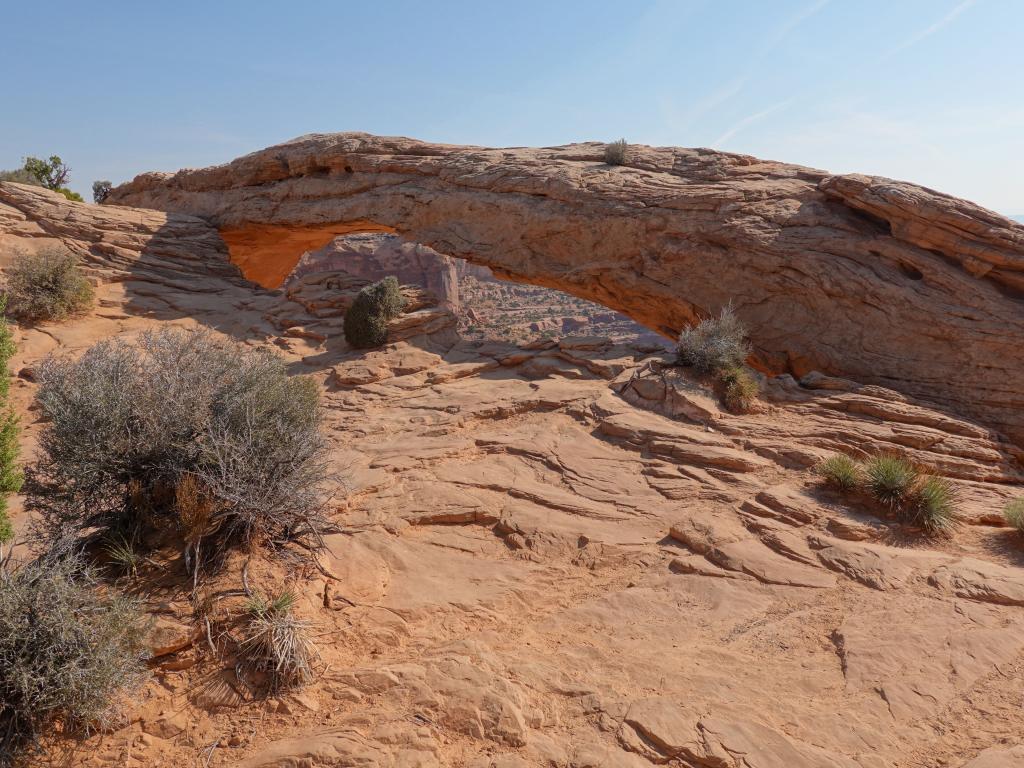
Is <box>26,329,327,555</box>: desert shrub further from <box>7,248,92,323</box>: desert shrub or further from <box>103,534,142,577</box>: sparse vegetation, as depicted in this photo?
<box>7,248,92,323</box>: desert shrub

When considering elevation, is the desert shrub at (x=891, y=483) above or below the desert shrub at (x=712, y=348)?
below

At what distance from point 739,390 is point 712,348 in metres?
1.03

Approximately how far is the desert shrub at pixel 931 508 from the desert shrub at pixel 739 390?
2957 mm

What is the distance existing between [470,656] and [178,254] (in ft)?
55.0

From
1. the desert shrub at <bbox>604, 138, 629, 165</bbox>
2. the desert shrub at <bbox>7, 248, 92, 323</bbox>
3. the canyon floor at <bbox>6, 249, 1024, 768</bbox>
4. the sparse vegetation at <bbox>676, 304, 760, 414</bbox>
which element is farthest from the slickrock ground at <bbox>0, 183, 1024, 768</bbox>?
the desert shrub at <bbox>604, 138, 629, 165</bbox>

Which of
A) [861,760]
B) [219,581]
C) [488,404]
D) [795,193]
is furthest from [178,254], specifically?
[861,760]

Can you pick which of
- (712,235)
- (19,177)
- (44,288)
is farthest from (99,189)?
(712,235)

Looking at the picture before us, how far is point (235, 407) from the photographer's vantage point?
6.07 meters

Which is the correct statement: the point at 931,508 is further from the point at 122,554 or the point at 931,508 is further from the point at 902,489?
the point at 122,554

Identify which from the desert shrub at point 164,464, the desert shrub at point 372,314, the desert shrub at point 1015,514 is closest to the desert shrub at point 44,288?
the desert shrub at point 372,314

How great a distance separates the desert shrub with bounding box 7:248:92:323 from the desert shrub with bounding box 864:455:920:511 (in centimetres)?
1632

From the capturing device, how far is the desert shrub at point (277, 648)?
455 cm

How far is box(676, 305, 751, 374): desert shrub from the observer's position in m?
10.8

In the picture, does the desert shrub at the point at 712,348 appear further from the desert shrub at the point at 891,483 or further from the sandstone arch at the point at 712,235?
the desert shrub at the point at 891,483
